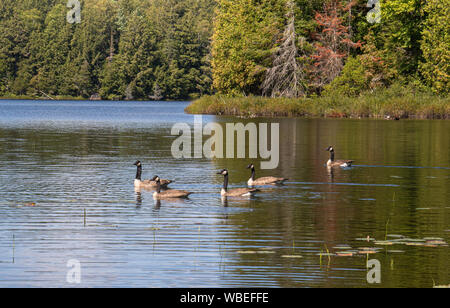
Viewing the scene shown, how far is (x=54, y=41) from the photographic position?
597ft

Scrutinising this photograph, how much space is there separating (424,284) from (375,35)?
263ft

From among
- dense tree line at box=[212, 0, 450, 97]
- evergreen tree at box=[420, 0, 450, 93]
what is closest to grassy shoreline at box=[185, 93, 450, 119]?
evergreen tree at box=[420, 0, 450, 93]

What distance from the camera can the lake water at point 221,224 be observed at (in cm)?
1488

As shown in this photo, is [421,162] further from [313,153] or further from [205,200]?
[205,200]

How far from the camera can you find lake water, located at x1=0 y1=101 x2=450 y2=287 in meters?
14.9

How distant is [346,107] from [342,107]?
550mm

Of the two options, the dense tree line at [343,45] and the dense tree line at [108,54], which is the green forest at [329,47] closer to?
the dense tree line at [343,45]

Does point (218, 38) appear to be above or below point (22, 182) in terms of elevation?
above

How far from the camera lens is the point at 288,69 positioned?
86.8 metres

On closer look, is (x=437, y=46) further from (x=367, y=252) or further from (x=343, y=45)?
(x=367, y=252)

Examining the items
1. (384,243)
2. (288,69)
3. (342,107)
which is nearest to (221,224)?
(384,243)

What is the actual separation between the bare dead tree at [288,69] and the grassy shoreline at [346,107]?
3.38m

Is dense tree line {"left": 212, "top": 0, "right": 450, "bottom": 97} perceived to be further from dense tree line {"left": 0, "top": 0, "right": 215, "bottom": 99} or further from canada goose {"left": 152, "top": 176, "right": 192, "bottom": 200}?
dense tree line {"left": 0, "top": 0, "right": 215, "bottom": 99}

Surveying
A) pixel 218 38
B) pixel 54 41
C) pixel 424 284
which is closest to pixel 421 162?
pixel 424 284
